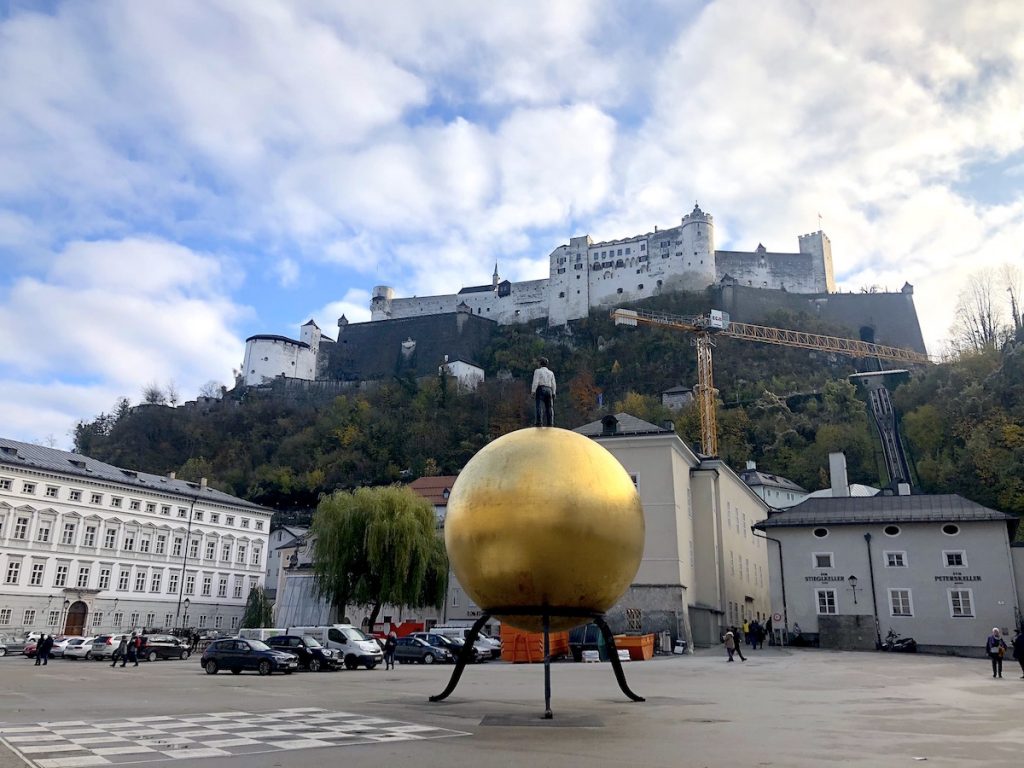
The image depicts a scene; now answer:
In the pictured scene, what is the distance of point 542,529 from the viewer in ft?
34.6

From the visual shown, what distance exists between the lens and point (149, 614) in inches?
2409

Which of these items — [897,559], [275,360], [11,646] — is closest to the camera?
[897,559]

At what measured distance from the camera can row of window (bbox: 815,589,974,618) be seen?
39406 mm

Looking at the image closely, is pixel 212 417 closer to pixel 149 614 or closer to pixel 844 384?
pixel 149 614

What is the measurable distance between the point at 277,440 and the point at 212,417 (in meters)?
13.3

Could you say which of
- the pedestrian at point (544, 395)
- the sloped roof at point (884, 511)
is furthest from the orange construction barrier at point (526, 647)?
the pedestrian at point (544, 395)

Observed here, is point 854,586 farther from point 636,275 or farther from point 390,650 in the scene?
point 636,275

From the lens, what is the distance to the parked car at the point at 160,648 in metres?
37.1

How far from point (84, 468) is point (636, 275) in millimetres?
91555

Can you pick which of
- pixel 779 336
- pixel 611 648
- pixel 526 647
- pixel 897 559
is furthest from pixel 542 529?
pixel 779 336

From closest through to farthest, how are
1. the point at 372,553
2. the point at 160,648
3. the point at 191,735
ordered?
the point at 191,735
the point at 160,648
the point at 372,553

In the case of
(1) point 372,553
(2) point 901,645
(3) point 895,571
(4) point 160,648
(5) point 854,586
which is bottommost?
(4) point 160,648

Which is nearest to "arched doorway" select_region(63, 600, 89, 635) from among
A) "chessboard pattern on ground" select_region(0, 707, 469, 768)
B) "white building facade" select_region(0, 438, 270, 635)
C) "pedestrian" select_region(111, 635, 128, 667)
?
"white building facade" select_region(0, 438, 270, 635)

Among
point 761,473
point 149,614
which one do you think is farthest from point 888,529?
point 149,614
